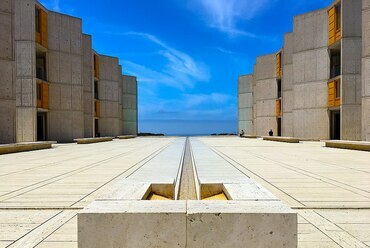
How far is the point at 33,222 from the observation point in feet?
14.5

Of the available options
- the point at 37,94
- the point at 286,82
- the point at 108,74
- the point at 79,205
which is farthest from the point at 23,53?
the point at 286,82

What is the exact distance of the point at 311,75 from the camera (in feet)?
102

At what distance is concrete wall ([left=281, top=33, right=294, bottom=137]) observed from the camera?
1460 inches

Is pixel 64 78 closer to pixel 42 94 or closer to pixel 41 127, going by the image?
pixel 42 94

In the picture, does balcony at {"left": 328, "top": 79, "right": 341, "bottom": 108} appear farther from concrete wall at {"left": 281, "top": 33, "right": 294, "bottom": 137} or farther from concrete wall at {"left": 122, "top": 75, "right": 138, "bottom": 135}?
concrete wall at {"left": 122, "top": 75, "right": 138, "bottom": 135}

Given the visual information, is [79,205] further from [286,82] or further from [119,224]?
[286,82]

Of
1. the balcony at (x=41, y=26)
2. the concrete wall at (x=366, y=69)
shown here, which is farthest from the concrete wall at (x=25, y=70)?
the concrete wall at (x=366, y=69)

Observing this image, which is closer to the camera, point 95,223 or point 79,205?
point 95,223

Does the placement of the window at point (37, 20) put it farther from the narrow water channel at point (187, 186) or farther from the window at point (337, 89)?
the window at point (337, 89)

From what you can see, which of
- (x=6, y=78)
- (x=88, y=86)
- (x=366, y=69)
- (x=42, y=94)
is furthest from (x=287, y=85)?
(x=6, y=78)

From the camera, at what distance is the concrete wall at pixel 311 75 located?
1182 inches

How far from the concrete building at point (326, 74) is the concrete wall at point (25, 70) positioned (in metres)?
28.1

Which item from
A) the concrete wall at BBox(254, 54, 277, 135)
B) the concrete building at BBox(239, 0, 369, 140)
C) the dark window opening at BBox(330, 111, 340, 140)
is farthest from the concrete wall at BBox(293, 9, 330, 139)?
the concrete wall at BBox(254, 54, 277, 135)

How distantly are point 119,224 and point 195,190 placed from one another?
13.4 feet
